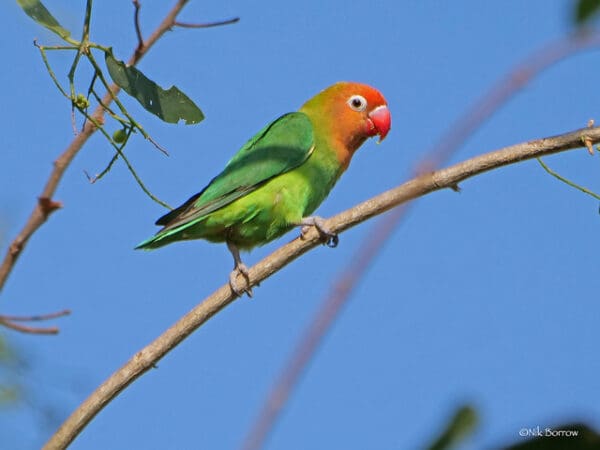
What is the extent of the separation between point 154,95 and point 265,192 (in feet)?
6.67

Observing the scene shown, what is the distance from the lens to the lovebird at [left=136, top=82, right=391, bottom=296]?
431 centimetres

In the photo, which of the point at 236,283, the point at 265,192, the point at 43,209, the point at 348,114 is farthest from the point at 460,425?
the point at 348,114

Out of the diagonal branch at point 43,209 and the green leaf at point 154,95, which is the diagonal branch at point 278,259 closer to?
the green leaf at point 154,95

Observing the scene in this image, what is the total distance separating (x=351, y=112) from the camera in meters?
5.20

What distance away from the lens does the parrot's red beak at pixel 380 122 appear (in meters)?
5.27

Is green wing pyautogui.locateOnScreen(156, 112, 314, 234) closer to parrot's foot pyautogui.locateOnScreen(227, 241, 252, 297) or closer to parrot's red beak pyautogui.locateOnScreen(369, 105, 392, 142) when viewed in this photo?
parrot's foot pyautogui.locateOnScreen(227, 241, 252, 297)

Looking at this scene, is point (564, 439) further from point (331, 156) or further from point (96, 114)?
point (331, 156)

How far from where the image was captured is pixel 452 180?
8.25ft

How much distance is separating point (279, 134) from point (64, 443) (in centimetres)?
298

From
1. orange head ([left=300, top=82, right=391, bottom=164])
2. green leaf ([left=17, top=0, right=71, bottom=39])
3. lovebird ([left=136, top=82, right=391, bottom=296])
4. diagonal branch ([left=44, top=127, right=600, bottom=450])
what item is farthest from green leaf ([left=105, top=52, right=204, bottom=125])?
orange head ([left=300, top=82, right=391, bottom=164])

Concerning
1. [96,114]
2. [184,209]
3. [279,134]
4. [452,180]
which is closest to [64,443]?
[96,114]

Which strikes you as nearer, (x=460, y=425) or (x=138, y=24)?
(x=460, y=425)

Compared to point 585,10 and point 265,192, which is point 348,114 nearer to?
point 265,192

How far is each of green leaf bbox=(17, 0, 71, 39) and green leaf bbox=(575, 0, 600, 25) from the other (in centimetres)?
171
